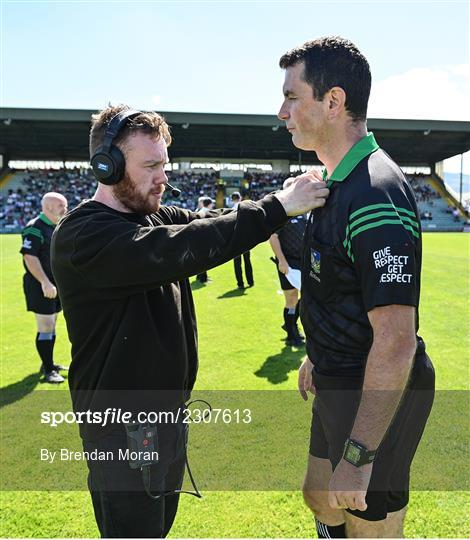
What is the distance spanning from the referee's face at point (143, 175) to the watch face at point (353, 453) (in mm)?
1446

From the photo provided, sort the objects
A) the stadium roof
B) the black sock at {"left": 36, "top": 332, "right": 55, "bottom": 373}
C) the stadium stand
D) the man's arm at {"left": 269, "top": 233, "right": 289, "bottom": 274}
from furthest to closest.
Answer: the stadium stand < the stadium roof < the man's arm at {"left": 269, "top": 233, "right": 289, "bottom": 274} < the black sock at {"left": 36, "top": 332, "right": 55, "bottom": 373}

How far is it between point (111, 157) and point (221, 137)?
51.3 m

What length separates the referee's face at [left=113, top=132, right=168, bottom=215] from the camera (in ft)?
7.11

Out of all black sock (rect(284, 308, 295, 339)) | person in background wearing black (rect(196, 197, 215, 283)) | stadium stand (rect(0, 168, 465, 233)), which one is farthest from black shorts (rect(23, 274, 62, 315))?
stadium stand (rect(0, 168, 465, 233))

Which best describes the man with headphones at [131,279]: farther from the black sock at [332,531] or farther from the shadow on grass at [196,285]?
the shadow on grass at [196,285]

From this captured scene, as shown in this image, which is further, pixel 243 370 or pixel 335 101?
pixel 243 370

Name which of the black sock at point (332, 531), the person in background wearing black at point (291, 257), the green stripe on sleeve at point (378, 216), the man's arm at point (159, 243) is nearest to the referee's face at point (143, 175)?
the man's arm at point (159, 243)

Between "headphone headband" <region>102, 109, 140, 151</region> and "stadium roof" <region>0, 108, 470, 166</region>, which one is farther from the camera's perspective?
"stadium roof" <region>0, 108, 470, 166</region>

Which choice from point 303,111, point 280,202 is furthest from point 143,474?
point 303,111

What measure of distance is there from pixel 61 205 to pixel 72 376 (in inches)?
171

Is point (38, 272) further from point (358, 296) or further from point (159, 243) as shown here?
point (358, 296)

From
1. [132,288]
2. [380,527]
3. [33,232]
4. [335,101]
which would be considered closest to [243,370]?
[33,232]

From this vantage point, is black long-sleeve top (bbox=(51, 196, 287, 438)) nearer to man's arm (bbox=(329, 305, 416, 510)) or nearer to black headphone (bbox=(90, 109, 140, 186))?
black headphone (bbox=(90, 109, 140, 186))

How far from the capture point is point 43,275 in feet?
19.6
